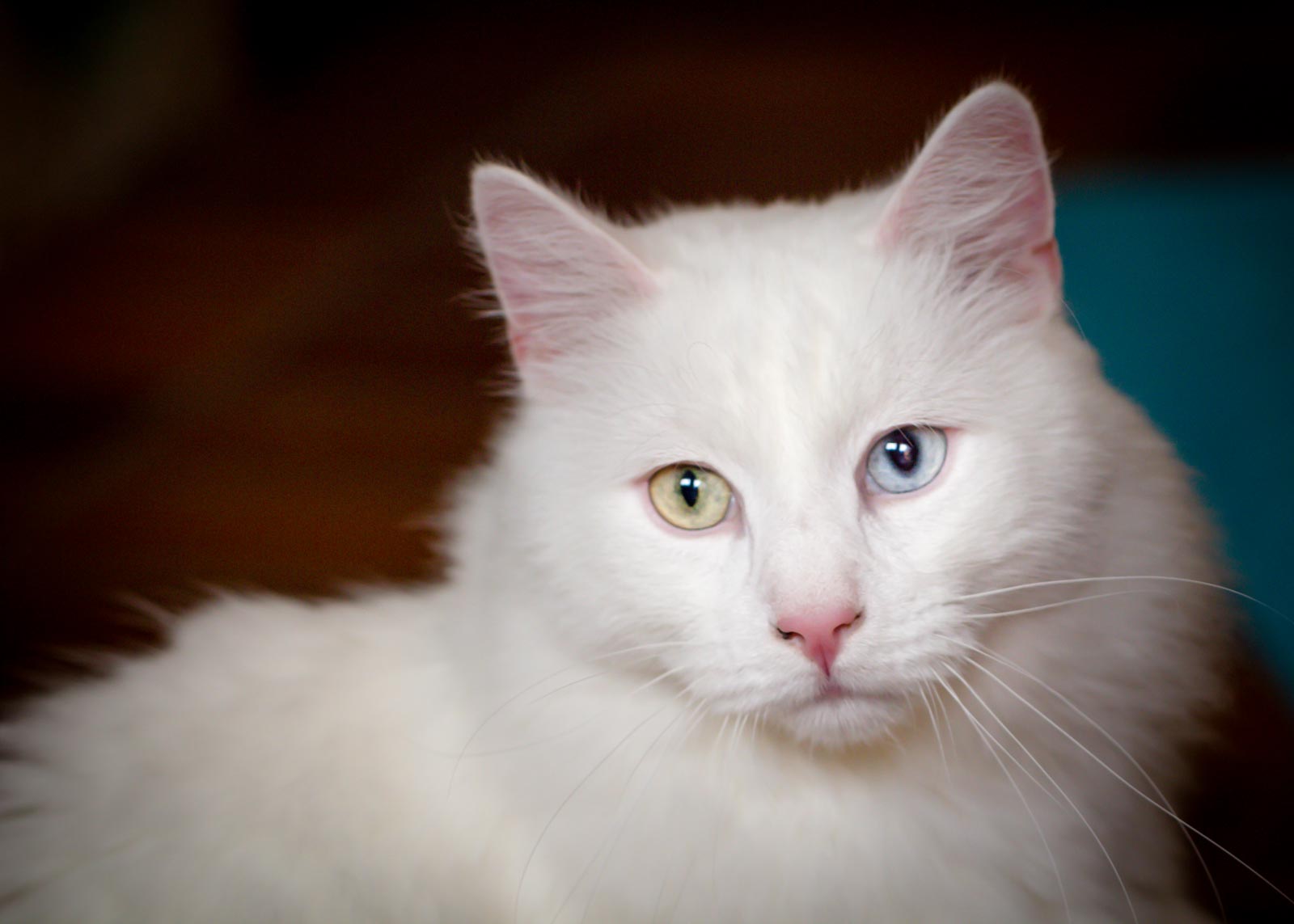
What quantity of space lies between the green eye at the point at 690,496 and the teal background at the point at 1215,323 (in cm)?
119

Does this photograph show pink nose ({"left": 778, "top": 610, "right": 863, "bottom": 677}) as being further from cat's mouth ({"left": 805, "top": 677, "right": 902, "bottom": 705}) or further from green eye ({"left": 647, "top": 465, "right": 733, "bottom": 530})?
green eye ({"left": 647, "top": 465, "right": 733, "bottom": 530})

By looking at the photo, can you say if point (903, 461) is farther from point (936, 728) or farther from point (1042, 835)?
point (1042, 835)

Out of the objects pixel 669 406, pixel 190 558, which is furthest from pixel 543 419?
pixel 190 558

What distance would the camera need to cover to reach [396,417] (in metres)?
2.39

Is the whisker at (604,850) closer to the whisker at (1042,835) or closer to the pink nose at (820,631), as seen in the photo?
the pink nose at (820,631)

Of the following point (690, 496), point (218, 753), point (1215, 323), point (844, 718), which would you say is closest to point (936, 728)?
point (844, 718)

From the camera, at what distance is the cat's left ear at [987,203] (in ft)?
3.05

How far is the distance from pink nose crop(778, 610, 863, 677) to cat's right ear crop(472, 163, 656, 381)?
0.35 meters

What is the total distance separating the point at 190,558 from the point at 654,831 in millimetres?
1320

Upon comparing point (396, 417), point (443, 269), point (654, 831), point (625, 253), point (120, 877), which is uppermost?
point (443, 269)

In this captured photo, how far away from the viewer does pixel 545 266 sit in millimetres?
1062

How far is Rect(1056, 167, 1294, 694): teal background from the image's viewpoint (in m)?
1.95

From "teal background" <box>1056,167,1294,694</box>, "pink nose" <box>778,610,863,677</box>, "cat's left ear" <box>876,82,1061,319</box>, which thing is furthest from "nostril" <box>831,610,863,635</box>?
"teal background" <box>1056,167,1294,694</box>

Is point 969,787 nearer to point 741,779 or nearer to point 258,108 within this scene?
point 741,779
